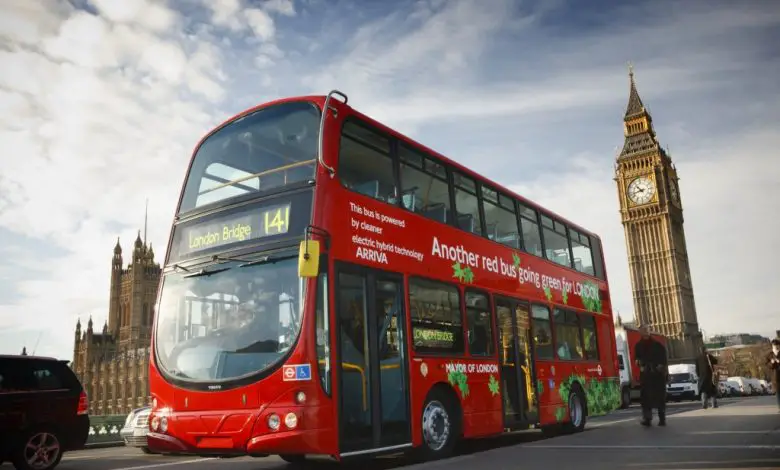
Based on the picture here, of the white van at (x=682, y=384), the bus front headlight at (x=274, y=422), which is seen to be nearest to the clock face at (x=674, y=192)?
the white van at (x=682, y=384)

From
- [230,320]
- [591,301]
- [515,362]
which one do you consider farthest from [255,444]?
[591,301]

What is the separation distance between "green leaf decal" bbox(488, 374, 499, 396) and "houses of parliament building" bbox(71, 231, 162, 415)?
98.3 metres

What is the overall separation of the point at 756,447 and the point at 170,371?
6.60m

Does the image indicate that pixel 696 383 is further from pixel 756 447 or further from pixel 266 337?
pixel 266 337

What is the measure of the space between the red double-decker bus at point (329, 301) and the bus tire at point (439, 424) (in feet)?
0.09

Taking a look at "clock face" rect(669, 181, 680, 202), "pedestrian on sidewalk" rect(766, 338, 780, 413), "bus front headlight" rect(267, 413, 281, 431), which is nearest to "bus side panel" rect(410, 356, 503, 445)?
"bus front headlight" rect(267, 413, 281, 431)

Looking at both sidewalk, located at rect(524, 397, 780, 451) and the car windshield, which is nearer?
the car windshield

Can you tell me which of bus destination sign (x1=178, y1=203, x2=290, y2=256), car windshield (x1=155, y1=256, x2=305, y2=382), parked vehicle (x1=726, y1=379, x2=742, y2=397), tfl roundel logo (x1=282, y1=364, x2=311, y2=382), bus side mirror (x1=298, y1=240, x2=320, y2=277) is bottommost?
parked vehicle (x1=726, y1=379, x2=742, y2=397)

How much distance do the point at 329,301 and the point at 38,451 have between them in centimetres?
515

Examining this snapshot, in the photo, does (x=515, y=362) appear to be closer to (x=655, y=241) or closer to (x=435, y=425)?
(x=435, y=425)

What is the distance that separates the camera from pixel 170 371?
6.76 meters

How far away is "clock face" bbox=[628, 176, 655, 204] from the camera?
77.1 m

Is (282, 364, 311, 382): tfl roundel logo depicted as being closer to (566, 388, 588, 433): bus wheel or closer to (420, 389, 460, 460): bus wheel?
(420, 389, 460, 460): bus wheel

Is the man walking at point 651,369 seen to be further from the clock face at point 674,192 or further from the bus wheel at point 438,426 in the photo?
the clock face at point 674,192
